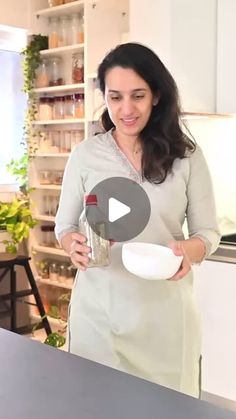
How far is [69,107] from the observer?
344cm

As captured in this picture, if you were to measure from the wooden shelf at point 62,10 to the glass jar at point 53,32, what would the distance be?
48mm

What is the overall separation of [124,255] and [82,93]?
88.3 inches

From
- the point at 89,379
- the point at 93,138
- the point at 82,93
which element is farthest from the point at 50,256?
the point at 89,379

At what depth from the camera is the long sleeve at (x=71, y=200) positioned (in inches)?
55.8

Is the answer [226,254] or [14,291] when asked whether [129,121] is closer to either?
[226,254]

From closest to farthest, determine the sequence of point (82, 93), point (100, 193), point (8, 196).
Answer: point (100, 193) → point (82, 93) → point (8, 196)

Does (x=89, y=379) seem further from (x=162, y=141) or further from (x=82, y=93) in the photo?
(x=82, y=93)

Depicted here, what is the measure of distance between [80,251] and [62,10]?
8.15 feet

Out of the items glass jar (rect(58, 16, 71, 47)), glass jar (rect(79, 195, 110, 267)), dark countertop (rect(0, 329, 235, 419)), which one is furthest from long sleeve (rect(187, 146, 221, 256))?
glass jar (rect(58, 16, 71, 47))

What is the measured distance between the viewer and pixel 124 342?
4.42ft

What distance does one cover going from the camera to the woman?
1346 mm

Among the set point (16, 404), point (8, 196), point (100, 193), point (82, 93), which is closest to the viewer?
point (16, 404)

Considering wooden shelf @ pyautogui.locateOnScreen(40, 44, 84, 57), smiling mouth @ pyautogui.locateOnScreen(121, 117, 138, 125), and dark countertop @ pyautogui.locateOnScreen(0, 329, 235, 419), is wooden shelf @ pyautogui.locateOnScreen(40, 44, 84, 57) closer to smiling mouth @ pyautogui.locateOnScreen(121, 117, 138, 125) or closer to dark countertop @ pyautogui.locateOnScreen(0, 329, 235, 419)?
smiling mouth @ pyautogui.locateOnScreen(121, 117, 138, 125)

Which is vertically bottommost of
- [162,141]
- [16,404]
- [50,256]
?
[50,256]
